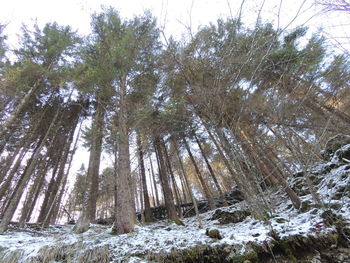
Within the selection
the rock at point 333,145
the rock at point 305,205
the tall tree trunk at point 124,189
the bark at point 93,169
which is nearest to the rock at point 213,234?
the tall tree trunk at point 124,189

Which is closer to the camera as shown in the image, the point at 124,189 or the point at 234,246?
the point at 234,246

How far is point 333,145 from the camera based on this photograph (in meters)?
5.75

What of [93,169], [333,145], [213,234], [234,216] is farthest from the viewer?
[93,169]

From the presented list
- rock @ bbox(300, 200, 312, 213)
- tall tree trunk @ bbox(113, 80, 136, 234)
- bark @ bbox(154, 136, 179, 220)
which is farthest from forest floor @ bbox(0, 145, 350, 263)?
bark @ bbox(154, 136, 179, 220)

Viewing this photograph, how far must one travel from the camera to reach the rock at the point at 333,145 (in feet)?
17.9

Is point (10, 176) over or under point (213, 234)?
over

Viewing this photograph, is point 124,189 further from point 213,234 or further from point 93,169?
point 93,169

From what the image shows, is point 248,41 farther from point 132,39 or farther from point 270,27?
point 132,39

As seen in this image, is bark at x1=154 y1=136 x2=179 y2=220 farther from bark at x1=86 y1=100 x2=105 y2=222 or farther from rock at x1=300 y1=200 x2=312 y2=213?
rock at x1=300 y1=200 x2=312 y2=213

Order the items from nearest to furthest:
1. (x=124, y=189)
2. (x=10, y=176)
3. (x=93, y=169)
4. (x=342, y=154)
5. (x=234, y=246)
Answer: (x=234, y=246) → (x=124, y=189) → (x=342, y=154) → (x=93, y=169) → (x=10, y=176)

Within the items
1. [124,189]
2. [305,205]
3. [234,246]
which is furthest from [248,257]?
[124,189]

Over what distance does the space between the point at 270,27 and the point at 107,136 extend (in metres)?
6.06

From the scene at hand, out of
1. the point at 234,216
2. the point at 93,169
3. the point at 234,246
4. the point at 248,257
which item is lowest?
the point at 248,257

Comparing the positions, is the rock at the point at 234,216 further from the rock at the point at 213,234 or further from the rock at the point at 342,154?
the rock at the point at 342,154
